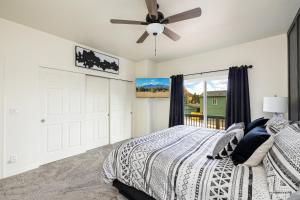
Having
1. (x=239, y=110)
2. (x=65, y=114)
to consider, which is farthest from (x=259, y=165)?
(x=65, y=114)

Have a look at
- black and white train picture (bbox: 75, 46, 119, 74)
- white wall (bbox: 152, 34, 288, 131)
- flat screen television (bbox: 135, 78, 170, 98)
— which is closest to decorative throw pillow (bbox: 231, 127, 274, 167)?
white wall (bbox: 152, 34, 288, 131)

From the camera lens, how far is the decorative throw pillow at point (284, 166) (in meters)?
0.89

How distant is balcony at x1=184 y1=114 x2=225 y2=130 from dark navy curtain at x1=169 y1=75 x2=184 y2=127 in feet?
0.96

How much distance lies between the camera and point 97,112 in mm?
3979

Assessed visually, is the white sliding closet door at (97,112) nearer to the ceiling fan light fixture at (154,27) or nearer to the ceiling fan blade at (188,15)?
the ceiling fan light fixture at (154,27)

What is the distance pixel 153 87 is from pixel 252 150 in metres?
3.25

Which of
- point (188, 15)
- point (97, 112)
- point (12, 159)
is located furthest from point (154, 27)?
point (12, 159)

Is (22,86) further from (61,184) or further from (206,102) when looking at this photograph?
(206,102)

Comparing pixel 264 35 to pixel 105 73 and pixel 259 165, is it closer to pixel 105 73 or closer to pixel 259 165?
pixel 259 165

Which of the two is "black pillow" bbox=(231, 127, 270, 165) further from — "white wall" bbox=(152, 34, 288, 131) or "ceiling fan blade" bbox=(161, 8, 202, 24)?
"white wall" bbox=(152, 34, 288, 131)

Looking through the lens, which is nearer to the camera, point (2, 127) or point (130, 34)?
point (2, 127)

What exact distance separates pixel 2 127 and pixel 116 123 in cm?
252

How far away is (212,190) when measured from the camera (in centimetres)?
111

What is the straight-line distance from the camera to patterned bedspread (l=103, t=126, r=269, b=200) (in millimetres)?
1083
